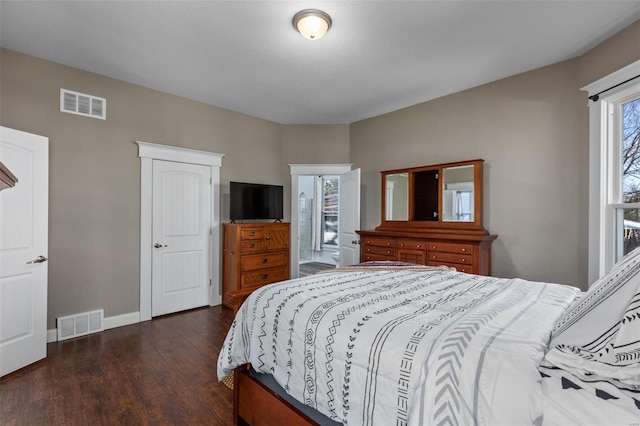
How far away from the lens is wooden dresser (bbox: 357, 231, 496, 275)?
321cm

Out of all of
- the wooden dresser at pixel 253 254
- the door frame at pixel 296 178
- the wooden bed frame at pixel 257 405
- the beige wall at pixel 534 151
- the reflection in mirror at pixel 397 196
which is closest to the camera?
the wooden bed frame at pixel 257 405

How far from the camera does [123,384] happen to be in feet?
7.30

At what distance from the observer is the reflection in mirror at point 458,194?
3563 mm

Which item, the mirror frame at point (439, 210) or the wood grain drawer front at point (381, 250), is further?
the wood grain drawer front at point (381, 250)

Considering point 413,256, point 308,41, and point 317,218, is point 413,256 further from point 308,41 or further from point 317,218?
point 317,218

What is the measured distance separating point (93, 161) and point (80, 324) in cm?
172

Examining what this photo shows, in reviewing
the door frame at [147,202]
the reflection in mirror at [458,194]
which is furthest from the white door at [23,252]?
the reflection in mirror at [458,194]

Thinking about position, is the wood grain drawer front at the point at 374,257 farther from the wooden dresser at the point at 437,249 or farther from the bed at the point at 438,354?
the bed at the point at 438,354

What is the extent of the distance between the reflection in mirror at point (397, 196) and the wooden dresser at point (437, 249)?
1.31 ft

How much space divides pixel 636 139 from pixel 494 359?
8.86ft

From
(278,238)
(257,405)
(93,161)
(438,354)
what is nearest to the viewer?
(438,354)

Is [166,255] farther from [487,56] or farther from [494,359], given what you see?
[487,56]

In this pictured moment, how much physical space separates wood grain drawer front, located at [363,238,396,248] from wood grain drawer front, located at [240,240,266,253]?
1.43m

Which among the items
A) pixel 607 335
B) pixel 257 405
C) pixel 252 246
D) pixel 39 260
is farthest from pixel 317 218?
pixel 607 335
